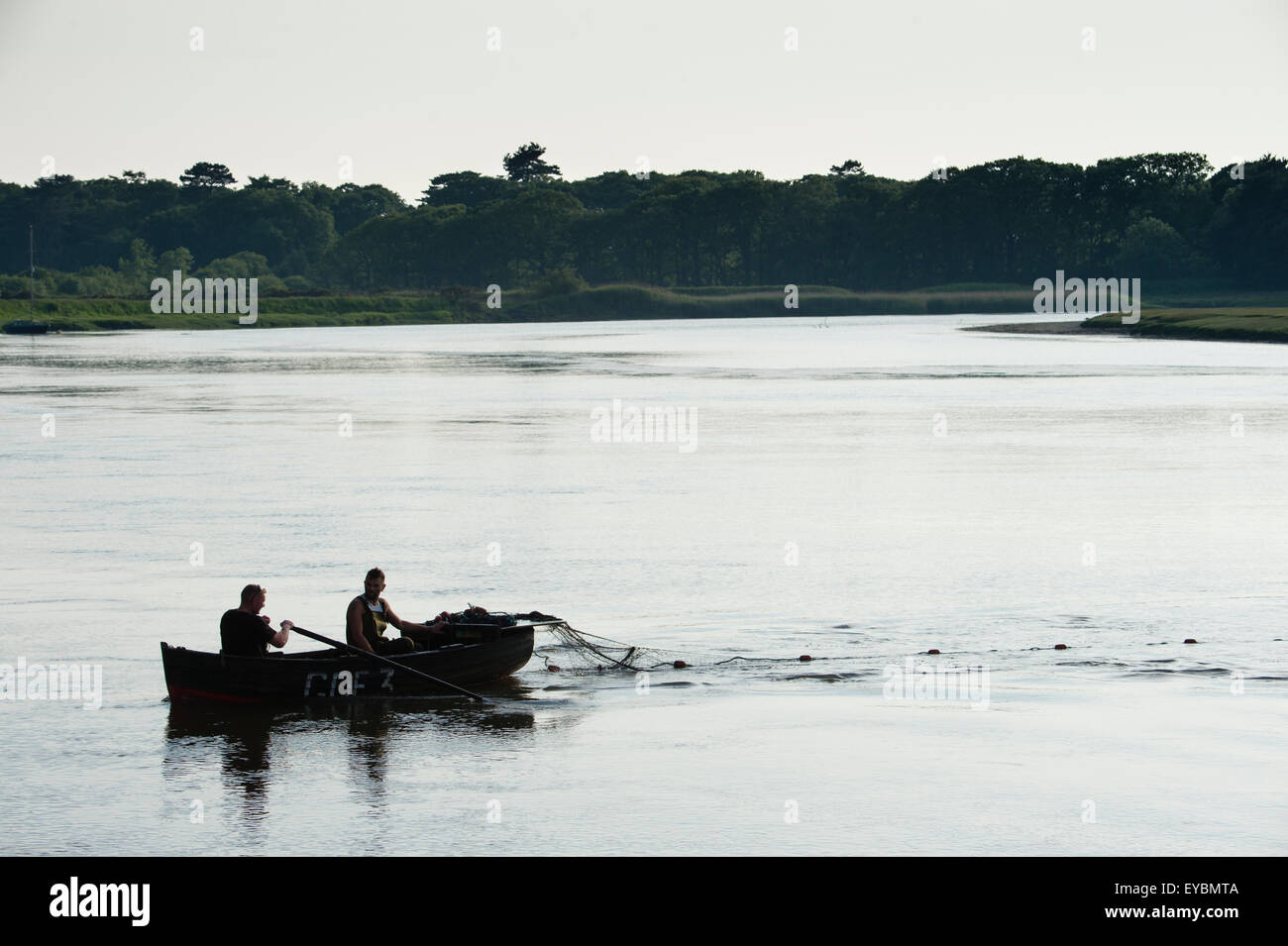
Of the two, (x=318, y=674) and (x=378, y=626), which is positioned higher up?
(x=378, y=626)

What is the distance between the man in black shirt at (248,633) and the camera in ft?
66.0

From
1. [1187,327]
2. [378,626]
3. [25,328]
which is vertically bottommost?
Result: [378,626]

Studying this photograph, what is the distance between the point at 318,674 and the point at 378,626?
3.51 ft

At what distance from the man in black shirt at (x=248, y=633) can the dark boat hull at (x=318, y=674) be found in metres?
0.19

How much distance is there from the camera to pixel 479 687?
21531 millimetres

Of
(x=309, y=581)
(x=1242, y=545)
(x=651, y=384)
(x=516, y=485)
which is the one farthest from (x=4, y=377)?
(x=1242, y=545)

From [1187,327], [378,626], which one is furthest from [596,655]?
[1187,327]

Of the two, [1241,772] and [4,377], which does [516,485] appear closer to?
[1241,772]

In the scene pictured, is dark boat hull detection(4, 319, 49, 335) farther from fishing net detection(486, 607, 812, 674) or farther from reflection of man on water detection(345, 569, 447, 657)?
reflection of man on water detection(345, 569, 447, 657)

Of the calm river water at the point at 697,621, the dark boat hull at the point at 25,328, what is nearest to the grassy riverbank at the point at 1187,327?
the calm river water at the point at 697,621

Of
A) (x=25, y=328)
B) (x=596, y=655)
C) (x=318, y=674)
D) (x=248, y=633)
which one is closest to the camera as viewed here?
(x=248, y=633)

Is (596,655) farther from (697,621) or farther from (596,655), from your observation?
(697,621)

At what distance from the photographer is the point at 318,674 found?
20406 mm

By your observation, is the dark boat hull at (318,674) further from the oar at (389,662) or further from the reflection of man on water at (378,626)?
the reflection of man on water at (378,626)
